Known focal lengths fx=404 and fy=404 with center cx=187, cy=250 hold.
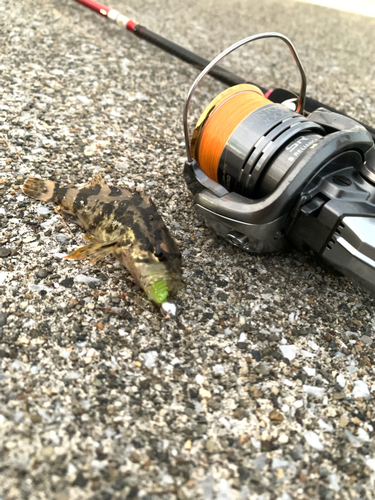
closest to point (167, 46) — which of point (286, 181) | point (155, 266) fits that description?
point (286, 181)

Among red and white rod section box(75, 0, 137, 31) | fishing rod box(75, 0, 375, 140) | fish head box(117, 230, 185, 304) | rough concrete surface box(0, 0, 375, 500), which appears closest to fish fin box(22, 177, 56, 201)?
rough concrete surface box(0, 0, 375, 500)

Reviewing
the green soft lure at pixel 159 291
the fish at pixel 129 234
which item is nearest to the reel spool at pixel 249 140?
the fish at pixel 129 234

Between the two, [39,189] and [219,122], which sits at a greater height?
[219,122]

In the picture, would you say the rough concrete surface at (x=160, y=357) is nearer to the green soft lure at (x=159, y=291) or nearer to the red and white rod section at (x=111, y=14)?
the green soft lure at (x=159, y=291)

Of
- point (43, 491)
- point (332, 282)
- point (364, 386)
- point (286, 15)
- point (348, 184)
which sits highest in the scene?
point (286, 15)

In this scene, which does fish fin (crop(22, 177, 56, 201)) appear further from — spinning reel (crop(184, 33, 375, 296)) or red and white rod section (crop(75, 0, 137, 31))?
red and white rod section (crop(75, 0, 137, 31))

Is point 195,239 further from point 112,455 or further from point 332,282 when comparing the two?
point 112,455

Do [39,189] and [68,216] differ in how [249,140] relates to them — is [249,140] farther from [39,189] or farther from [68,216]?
[39,189]

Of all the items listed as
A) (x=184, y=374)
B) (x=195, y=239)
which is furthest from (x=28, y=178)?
(x=184, y=374)
